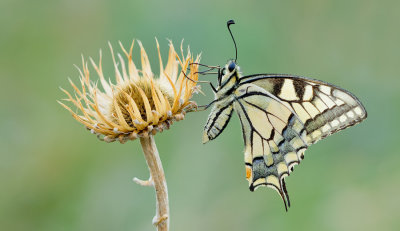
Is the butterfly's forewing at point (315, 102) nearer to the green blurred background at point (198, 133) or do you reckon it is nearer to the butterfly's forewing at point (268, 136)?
the butterfly's forewing at point (268, 136)

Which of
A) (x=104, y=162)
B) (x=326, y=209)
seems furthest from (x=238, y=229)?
(x=104, y=162)

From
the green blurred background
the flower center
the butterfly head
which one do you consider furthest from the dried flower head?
the green blurred background

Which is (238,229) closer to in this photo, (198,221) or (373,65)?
(198,221)

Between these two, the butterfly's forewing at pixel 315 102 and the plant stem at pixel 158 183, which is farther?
the butterfly's forewing at pixel 315 102

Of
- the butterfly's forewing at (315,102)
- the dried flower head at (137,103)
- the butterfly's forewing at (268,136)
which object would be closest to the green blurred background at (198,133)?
the butterfly's forewing at (268,136)

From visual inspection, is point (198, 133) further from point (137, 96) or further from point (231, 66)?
point (137, 96)

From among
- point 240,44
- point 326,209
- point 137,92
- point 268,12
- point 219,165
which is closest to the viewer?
point 137,92
